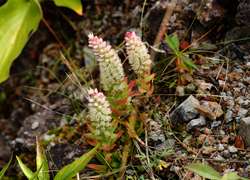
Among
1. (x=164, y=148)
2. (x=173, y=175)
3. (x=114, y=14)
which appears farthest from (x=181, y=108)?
(x=114, y=14)

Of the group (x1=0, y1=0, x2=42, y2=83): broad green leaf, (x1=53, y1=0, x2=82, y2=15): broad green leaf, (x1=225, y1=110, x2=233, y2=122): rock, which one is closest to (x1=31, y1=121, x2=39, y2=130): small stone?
(x1=0, y1=0, x2=42, y2=83): broad green leaf

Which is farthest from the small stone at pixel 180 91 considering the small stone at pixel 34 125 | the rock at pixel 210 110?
the small stone at pixel 34 125

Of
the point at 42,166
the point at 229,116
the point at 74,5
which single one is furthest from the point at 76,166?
the point at 74,5

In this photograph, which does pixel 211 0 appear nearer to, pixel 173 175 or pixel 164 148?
pixel 164 148

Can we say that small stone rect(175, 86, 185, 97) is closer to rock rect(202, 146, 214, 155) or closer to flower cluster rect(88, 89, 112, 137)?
rock rect(202, 146, 214, 155)

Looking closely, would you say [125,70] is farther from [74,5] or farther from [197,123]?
[74,5]
